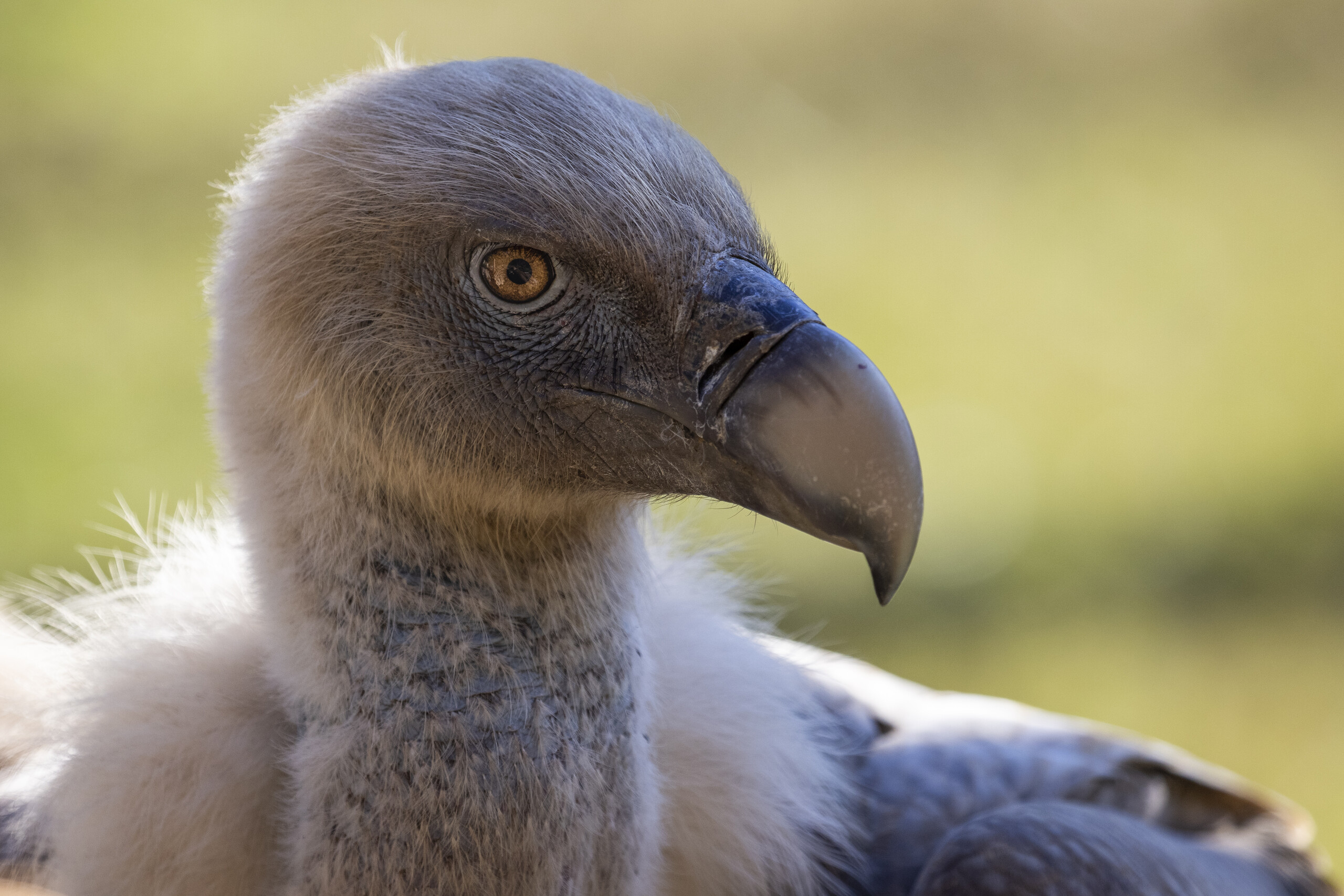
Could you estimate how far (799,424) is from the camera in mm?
1615

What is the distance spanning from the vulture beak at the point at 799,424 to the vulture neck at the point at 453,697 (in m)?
0.31

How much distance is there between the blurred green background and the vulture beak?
92 centimetres

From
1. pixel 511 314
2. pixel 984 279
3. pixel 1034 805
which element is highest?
pixel 984 279

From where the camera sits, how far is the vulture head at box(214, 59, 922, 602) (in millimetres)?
1716

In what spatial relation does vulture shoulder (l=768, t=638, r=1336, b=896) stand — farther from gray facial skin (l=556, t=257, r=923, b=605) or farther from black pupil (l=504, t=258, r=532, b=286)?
black pupil (l=504, t=258, r=532, b=286)

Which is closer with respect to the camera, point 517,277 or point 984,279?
point 517,277

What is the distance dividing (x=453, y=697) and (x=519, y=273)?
56 cm

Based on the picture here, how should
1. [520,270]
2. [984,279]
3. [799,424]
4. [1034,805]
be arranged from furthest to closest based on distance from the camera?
[984,279], [1034,805], [520,270], [799,424]

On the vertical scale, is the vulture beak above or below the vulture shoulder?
above

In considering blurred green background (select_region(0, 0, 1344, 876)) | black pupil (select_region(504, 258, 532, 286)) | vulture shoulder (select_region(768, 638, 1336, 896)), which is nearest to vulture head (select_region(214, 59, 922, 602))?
black pupil (select_region(504, 258, 532, 286))

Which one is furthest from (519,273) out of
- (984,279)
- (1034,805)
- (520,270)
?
(984,279)

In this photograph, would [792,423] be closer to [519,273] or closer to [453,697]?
[519,273]

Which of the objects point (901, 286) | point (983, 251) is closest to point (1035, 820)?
point (901, 286)

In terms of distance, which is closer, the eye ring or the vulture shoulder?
the eye ring
